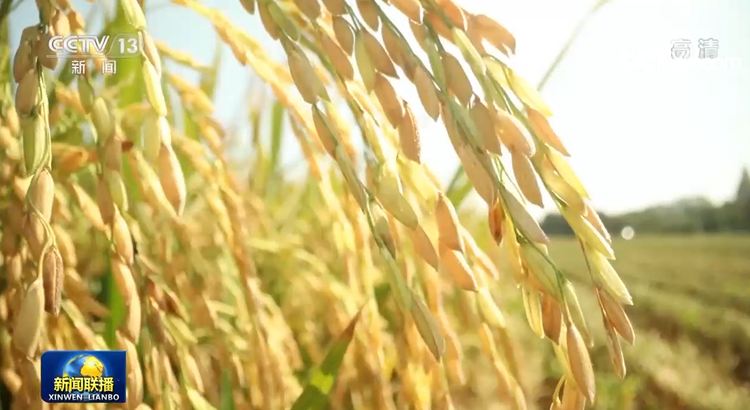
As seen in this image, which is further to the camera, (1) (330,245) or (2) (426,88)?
(1) (330,245)

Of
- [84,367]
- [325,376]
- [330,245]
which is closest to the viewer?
[325,376]

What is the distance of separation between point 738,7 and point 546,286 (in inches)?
26.5

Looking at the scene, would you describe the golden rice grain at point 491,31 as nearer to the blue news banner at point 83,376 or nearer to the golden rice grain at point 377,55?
the golden rice grain at point 377,55

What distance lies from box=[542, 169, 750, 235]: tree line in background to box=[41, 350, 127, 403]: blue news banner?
2.05ft

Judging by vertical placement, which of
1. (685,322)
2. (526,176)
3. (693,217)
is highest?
(526,176)

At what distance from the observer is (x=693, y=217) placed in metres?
0.85

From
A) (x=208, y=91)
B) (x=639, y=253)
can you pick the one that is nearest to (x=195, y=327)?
(x=208, y=91)

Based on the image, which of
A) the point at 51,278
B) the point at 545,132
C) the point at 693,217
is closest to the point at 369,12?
the point at 545,132

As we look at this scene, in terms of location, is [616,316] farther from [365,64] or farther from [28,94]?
[28,94]

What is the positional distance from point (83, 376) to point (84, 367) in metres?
0.01

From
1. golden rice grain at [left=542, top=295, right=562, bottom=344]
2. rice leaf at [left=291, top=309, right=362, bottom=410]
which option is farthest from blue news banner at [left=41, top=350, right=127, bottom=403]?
golden rice grain at [left=542, top=295, right=562, bottom=344]

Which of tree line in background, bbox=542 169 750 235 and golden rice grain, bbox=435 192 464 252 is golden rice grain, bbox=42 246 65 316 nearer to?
golden rice grain, bbox=435 192 464 252

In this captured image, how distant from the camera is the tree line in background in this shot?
82 centimetres

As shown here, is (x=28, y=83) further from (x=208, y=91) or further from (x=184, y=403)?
(x=208, y=91)
